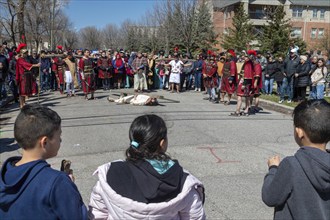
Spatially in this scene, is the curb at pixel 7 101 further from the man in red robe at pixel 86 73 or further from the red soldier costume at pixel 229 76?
the red soldier costume at pixel 229 76

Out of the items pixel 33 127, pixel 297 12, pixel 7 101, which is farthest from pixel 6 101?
pixel 297 12

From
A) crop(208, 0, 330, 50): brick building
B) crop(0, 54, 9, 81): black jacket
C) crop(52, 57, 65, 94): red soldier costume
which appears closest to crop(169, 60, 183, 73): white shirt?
crop(52, 57, 65, 94): red soldier costume

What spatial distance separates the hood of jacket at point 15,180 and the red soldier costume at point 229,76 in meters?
11.0

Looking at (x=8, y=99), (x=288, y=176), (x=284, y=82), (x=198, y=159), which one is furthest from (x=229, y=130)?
(x=8, y=99)

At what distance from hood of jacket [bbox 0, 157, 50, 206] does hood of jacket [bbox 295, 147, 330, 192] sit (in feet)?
4.93

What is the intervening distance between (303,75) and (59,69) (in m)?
10.6

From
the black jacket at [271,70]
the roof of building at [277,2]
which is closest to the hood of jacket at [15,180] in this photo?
the black jacket at [271,70]

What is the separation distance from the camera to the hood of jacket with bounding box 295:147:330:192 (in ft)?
7.04

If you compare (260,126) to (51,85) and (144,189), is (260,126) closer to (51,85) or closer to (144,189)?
(144,189)

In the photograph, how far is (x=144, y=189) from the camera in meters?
2.15

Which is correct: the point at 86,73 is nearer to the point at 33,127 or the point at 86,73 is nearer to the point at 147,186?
the point at 33,127

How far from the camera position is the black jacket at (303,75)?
13883 millimetres

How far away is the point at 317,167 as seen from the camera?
216cm

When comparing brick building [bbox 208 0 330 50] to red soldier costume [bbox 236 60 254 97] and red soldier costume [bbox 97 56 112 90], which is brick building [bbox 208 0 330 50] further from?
red soldier costume [bbox 236 60 254 97]
